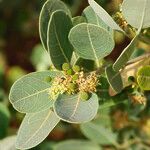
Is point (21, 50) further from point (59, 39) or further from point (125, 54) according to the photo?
point (125, 54)

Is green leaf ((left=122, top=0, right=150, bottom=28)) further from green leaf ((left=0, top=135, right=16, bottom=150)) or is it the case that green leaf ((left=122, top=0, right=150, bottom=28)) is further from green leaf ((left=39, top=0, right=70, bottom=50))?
green leaf ((left=0, top=135, right=16, bottom=150))

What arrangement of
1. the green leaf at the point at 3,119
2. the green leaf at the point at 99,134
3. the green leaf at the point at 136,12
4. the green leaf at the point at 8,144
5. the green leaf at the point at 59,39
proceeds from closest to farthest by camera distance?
the green leaf at the point at 136,12, the green leaf at the point at 59,39, the green leaf at the point at 8,144, the green leaf at the point at 3,119, the green leaf at the point at 99,134

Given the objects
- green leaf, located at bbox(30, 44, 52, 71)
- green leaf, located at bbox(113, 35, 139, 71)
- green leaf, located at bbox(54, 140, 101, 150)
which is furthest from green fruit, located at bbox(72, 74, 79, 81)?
green leaf, located at bbox(30, 44, 52, 71)

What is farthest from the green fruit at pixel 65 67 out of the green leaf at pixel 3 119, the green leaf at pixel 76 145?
the green leaf at pixel 76 145

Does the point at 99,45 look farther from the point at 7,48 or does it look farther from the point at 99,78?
the point at 7,48

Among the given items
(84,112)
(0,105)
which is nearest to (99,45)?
(84,112)

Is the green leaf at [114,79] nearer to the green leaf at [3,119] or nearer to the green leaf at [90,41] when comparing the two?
the green leaf at [90,41]
